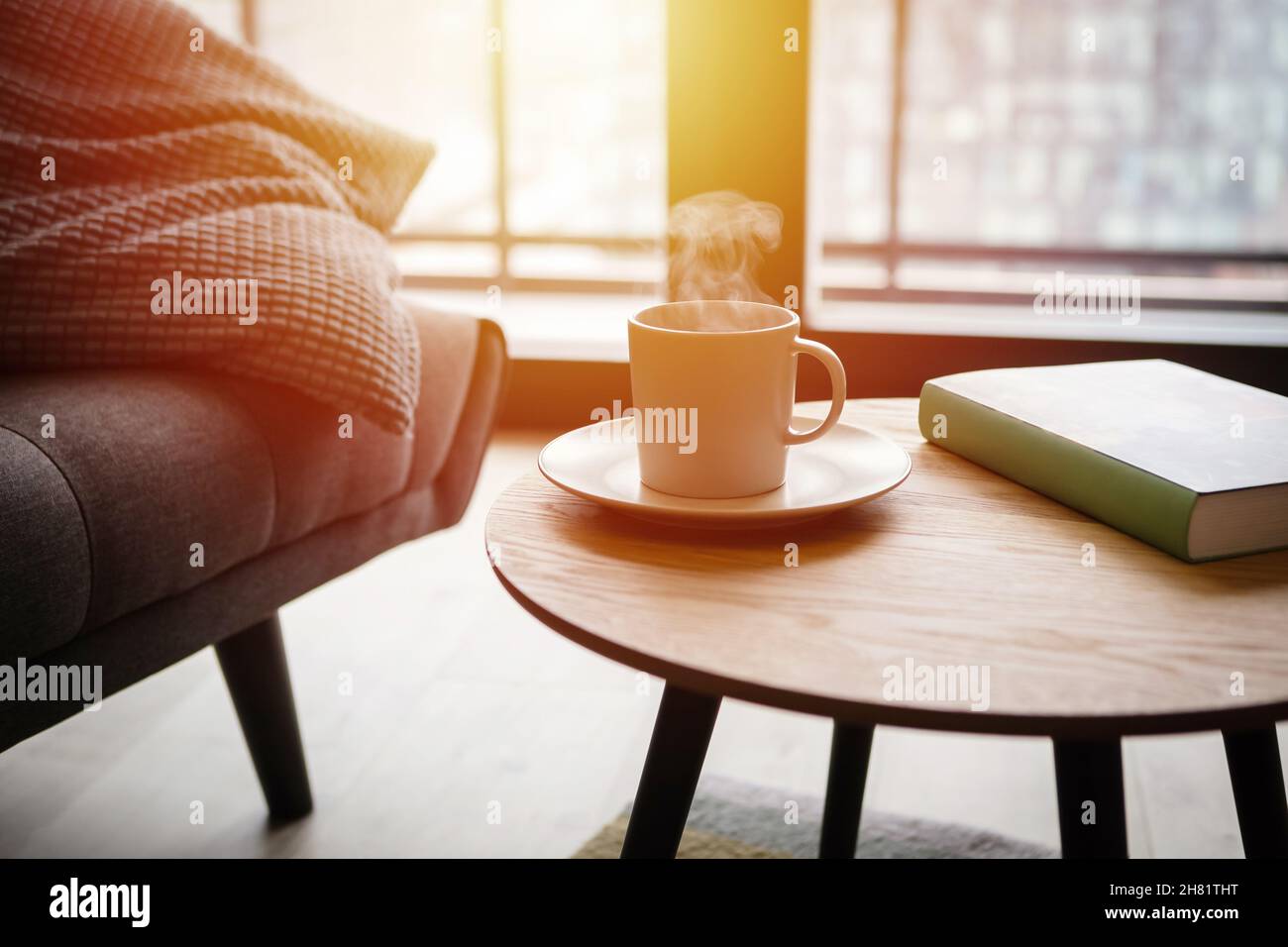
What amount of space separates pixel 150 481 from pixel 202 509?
6 centimetres

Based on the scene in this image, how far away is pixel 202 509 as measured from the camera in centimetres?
100

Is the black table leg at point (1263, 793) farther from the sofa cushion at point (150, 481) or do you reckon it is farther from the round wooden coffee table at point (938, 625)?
the sofa cushion at point (150, 481)

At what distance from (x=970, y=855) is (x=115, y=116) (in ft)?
4.20

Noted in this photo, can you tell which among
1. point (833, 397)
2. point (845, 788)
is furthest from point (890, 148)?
point (833, 397)

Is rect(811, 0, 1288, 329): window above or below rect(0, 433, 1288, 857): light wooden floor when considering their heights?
above

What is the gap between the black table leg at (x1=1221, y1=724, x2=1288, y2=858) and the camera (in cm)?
78

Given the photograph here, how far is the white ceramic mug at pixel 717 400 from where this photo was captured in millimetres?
719

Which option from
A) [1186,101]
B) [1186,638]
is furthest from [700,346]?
[1186,101]

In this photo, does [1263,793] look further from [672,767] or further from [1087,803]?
[672,767]

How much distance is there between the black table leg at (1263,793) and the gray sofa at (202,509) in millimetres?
843

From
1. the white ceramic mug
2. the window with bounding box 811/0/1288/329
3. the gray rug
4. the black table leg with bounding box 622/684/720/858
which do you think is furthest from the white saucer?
the window with bounding box 811/0/1288/329

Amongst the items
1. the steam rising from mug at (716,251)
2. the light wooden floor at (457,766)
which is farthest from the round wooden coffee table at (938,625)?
the light wooden floor at (457,766)

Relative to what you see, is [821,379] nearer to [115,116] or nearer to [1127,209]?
[1127,209]
